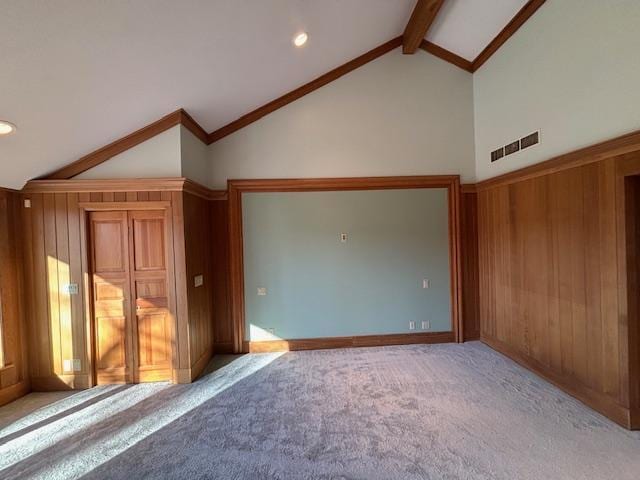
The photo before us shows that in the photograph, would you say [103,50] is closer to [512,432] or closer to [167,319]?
[167,319]

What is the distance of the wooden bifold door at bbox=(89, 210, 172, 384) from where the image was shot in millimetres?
3293

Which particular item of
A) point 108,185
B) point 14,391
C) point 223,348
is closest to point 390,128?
point 108,185

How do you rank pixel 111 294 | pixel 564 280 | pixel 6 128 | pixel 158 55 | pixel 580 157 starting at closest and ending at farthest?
pixel 6 128, pixel 158 55, pixel 580 157, pixel 564 280, pixel 111 294

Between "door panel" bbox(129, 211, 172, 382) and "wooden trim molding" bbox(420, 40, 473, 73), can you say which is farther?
"wooden trim molding" bbox(420, 40, 473, 73)

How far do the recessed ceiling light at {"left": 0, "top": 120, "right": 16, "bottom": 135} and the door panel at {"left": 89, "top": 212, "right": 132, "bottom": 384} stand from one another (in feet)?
3.45

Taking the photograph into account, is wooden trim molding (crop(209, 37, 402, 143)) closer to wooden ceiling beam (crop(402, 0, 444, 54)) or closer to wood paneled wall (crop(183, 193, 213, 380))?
wooden ceiling beam (crop(402, 0, 444, 54))

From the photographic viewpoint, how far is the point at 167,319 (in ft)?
11.0

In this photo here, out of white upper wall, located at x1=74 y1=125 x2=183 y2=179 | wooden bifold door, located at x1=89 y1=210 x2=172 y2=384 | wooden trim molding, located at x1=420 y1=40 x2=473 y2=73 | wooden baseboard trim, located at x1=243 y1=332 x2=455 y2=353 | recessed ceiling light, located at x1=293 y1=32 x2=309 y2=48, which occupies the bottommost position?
wooden baseboard trim, located at x1=243 y1=332 x2=455 y2=353

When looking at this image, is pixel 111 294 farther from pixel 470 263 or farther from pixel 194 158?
pixel 470 263

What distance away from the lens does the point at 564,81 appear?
9.71 feet

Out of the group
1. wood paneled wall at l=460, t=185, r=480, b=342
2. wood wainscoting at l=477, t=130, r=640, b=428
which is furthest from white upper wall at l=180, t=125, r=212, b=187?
wood wainscoting at l=477, t=130, r=640, b=428

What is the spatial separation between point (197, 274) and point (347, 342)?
2266 millimetres

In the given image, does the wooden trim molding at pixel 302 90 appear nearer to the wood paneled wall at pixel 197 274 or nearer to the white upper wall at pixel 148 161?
the white upper wall at pixel 148 161

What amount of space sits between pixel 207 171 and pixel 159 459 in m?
3.27
